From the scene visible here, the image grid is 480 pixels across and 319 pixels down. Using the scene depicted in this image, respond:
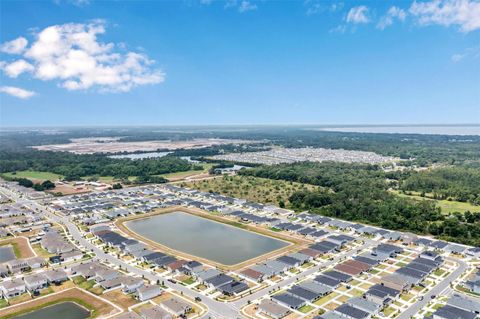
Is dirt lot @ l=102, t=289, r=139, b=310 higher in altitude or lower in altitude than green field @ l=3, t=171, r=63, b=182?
lower

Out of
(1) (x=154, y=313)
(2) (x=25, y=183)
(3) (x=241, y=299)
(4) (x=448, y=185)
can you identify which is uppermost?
(2) (x=25, y=183)

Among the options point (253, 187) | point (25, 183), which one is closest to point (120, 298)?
point (253, 187)

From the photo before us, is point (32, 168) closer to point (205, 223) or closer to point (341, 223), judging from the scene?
point (205, 223)

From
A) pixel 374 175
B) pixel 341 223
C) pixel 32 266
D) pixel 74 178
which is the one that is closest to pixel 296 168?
pixel 374 175

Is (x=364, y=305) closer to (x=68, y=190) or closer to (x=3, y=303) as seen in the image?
(x=3, y=303)

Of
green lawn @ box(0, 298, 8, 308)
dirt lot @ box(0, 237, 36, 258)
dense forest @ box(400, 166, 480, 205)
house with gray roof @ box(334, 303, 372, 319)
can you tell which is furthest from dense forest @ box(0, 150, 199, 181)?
house with gray roof @ box(334, 303, 372, 319)

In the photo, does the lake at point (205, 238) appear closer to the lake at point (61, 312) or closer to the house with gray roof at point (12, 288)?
the lake at point (61, 312)

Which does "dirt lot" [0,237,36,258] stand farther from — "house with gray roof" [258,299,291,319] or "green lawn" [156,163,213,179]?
"green lawn" [156,163,213,179]
